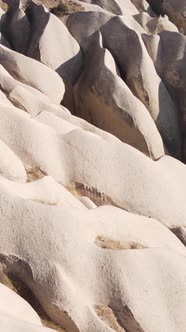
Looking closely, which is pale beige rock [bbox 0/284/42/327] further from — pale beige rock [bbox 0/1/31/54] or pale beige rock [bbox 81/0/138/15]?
pale beige rock [bbox 81/0/138/15]

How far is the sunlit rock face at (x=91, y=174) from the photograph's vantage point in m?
7.12

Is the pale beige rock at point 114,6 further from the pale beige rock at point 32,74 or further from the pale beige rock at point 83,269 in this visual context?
the pale beige rock at point 83,269

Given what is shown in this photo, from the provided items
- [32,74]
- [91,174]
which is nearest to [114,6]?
[32,74]

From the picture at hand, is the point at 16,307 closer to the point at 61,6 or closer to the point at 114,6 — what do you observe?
the point at 61,6

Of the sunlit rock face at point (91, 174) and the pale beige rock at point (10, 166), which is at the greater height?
the pale beige rock at point (10, 166)

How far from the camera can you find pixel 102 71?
1413cm

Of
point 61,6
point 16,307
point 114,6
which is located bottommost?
point 114,6

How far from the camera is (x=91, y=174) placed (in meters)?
10.1

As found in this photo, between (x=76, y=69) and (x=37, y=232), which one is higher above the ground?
(x=37, y=232)

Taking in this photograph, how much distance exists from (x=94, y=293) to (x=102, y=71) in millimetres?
7847

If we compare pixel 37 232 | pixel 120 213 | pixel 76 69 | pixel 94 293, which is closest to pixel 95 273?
pixel 94 293

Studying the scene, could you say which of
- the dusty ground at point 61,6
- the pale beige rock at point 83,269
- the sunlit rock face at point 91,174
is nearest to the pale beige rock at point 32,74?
the sunlit rock face at point 91,174

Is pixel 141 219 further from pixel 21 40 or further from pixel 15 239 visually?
pixel 21 40

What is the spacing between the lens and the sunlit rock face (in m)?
7.12
